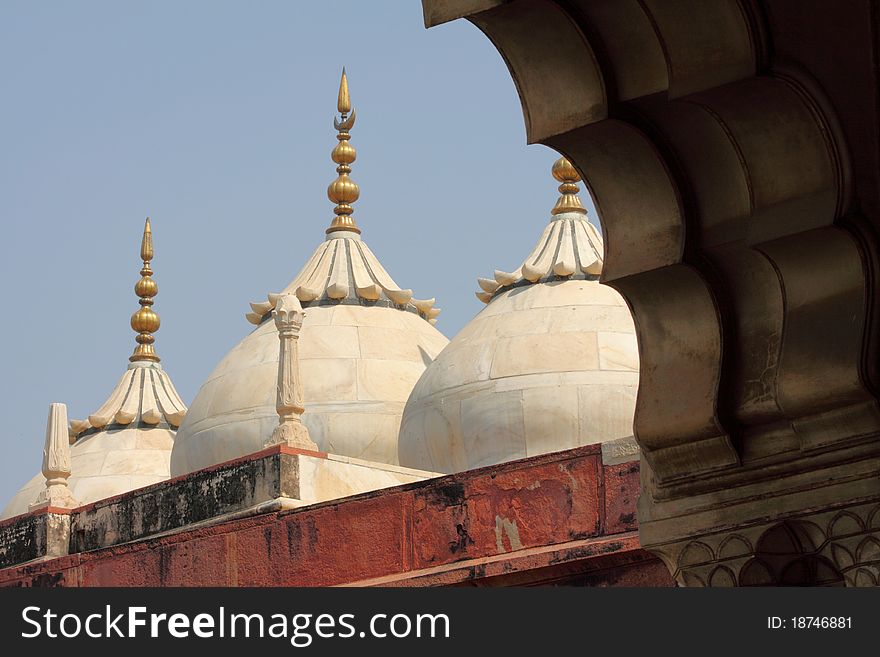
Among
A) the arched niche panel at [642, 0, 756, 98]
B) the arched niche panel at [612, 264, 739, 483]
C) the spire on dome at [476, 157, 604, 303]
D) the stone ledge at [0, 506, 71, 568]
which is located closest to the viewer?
the arched niche panel at [642, 0, 756, 98]

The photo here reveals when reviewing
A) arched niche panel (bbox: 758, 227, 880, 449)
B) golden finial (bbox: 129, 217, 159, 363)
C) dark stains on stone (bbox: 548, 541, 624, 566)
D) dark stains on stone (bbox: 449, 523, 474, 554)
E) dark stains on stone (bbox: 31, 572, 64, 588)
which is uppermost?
golden finial (bbox: 129, 217, 159, 363)

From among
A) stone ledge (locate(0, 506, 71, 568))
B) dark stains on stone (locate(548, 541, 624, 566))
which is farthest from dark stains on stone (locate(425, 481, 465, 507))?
stone ledge (locate(0, 506, 71, 568))

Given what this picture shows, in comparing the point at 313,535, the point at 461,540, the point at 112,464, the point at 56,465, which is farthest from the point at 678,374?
the point at 112,464

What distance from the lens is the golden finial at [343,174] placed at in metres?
18.5

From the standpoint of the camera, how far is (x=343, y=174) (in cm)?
1881

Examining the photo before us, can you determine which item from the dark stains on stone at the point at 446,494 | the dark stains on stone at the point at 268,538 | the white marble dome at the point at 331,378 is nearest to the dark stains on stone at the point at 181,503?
the dark stains on stone at the point at 268,538

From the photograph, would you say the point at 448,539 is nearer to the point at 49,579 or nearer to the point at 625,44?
the point at 49,579

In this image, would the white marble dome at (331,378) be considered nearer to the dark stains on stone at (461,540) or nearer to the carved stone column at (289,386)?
the carved stone column at (289,386)

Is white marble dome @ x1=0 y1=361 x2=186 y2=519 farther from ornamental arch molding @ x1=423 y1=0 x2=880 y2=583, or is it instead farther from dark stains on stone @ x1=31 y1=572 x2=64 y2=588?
ornamental arch molding @ x1=423 y1=0 x2=880 y2=583

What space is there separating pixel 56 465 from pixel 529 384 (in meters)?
3.37

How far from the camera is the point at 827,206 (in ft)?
15.0

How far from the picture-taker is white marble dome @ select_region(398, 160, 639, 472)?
44.9 ft

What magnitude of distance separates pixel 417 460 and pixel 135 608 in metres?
9.95

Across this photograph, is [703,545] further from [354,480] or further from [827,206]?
[354,480]
